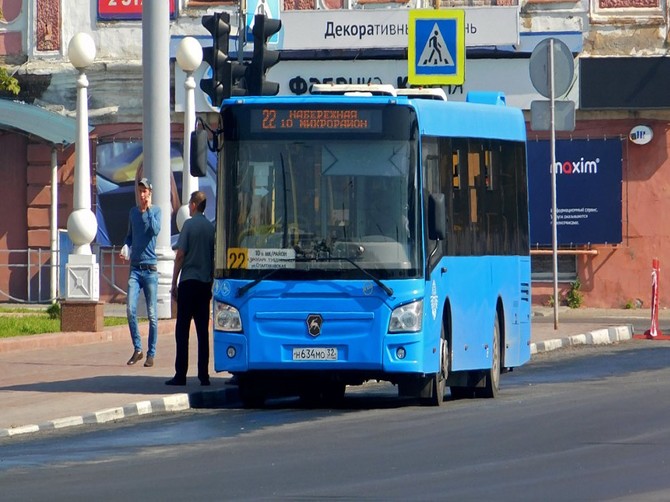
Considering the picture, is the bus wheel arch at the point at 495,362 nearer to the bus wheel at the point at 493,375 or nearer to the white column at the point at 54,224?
the bus wheel at the point at 493,375

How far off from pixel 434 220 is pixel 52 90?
1926 centimetres

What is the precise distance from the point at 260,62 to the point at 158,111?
4802 mm

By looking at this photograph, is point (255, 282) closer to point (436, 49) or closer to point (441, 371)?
point (441, 371)

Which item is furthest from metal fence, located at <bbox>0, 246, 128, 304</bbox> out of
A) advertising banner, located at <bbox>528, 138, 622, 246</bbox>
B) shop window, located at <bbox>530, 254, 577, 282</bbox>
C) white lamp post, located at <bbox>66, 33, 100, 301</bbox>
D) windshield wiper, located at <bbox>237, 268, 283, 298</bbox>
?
windshield wiper, located at <bbox>237, 268, 283, 298</bbox>

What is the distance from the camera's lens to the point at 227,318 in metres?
15.1

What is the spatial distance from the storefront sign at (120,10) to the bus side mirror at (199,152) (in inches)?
694

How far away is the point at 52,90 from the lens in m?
32.9

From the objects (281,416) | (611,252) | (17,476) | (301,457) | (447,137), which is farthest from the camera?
(611,252)

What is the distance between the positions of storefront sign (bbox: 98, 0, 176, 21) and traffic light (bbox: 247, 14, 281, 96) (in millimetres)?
12906

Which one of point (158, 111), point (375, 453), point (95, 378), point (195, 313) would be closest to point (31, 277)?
point (158, 111)

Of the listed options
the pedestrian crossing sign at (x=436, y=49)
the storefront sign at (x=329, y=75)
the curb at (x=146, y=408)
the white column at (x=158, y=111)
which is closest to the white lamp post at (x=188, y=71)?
the white column at (x=158, y=111)

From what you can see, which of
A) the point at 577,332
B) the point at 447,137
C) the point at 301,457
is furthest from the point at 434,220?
the point at 577,332

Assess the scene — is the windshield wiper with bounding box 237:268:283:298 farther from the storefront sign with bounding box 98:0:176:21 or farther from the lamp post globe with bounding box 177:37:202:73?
the storefront sign with bounding box 98:0:176:21

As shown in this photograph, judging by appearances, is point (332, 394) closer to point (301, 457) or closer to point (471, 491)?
point (301, 457)
